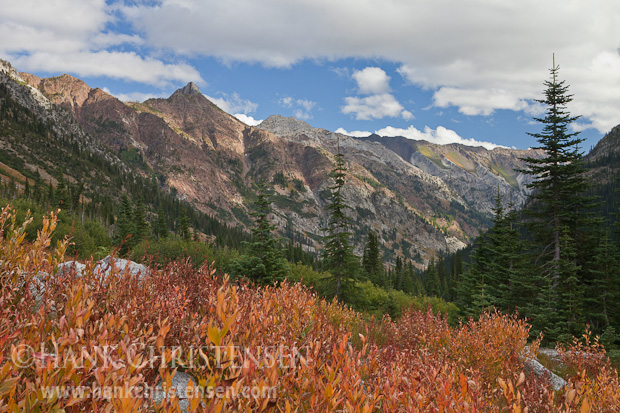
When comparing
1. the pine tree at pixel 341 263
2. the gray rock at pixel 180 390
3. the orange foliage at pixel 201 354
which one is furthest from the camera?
the pine tree at pixel 341 263

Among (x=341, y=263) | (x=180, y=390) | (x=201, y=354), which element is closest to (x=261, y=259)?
(x=341, y=263)

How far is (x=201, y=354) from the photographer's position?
2.00 meters

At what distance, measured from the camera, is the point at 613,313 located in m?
16.2

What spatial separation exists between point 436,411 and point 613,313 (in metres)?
20.8

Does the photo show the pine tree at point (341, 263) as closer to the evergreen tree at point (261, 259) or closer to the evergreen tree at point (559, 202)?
the evergreen tree at point (261, 259)

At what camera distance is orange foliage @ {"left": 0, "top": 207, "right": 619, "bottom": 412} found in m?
1.86

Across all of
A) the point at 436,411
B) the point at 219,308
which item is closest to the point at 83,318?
the point at 219,308

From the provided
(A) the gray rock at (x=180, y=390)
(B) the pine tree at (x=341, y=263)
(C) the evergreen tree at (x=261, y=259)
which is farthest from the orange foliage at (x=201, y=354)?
(B) the pine tree at (x=341, y=263)

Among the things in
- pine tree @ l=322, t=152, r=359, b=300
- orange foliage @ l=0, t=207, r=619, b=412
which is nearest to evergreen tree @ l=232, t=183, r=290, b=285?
pine tree @ l=322, t=152, r=359, b=300

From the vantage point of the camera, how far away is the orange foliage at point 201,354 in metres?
1.86

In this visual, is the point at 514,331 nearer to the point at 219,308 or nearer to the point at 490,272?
the point at 219,308

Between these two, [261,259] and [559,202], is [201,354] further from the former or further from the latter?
[559,202]

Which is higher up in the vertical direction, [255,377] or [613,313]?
[255,377]

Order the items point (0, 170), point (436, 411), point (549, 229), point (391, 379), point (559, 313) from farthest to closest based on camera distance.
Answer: point (0, 170), point (549, 229), point (559, 313), point (391, 379), point (436, 411)
